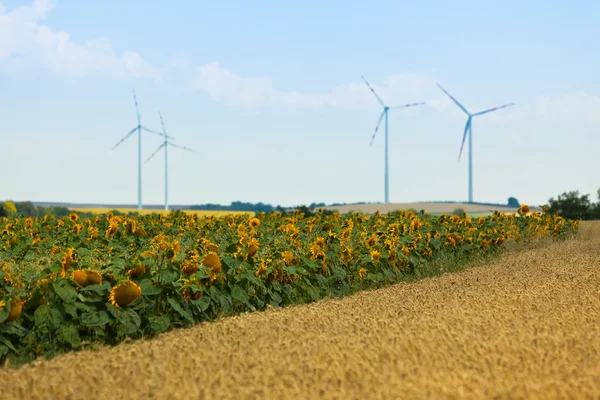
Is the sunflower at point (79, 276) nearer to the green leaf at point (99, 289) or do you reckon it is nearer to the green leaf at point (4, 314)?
the green leaf at point (99, 289)

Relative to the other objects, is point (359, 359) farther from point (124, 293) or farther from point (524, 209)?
point (524, 209)

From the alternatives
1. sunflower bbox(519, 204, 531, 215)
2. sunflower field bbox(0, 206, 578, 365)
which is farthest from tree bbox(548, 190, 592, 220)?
sunflower field bbox(0, 206, 578, 365)

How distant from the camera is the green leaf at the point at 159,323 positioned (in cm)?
586

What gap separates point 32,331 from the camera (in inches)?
219

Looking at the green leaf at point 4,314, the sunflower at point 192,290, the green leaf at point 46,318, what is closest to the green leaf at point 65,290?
the green leaf at point 46,318

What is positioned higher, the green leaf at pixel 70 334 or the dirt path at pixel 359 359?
the dirt path at pixel 359 359

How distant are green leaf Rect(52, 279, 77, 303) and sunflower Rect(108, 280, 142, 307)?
301mm

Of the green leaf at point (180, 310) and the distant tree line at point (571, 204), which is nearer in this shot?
the green leaf at point (180, 310)

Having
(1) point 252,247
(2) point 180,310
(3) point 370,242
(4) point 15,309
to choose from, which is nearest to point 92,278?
(4) point 15,309

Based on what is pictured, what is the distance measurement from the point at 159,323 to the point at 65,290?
83cm

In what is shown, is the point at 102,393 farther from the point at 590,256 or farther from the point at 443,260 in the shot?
the point at 590,256

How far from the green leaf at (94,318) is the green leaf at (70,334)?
3.7 inches

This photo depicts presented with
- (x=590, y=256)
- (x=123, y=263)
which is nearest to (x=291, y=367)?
(x=123, y=263)

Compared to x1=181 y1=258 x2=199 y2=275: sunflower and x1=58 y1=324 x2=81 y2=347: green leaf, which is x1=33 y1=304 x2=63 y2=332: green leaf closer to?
x1=58 y1=324 x2=81 y2=347: green leaf
